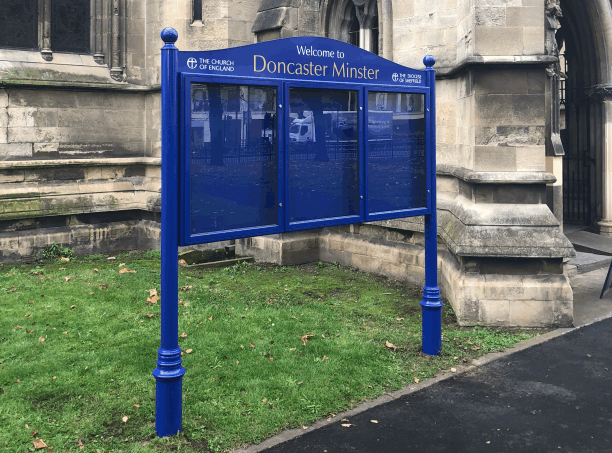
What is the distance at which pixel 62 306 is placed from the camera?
713cm

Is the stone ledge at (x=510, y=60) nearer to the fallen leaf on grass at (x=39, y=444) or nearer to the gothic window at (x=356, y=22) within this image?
the gothic window at (x=356, y=22)

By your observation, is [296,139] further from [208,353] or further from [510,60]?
[510,60]

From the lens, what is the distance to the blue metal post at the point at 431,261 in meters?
5.62

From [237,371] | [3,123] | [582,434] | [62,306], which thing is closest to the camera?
[582,434]

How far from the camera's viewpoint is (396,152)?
5586 millimetres

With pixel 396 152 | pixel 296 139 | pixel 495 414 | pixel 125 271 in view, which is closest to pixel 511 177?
pixel 396 152

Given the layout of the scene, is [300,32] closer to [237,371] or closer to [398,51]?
[398,51]

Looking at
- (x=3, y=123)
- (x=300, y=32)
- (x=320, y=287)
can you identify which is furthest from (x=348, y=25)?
(x=3, y=123)

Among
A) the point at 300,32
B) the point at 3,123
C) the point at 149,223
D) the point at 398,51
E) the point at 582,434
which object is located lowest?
the point at 582,434

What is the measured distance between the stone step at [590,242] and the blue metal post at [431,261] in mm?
5781

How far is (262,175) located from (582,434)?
9.00 feet

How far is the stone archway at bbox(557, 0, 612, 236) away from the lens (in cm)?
1156

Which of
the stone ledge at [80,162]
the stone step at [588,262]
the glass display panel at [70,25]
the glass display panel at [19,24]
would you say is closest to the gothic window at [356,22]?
the stone ledge at [80,162]

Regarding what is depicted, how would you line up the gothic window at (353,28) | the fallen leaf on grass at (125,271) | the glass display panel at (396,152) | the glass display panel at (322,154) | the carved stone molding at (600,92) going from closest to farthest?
the glass display panel at (322,154) < the glass display panel at (396,152) < the fallen leaf on grass at (125,271) < the gothic window at (353,28) < the carved stone molding at (600,92)
